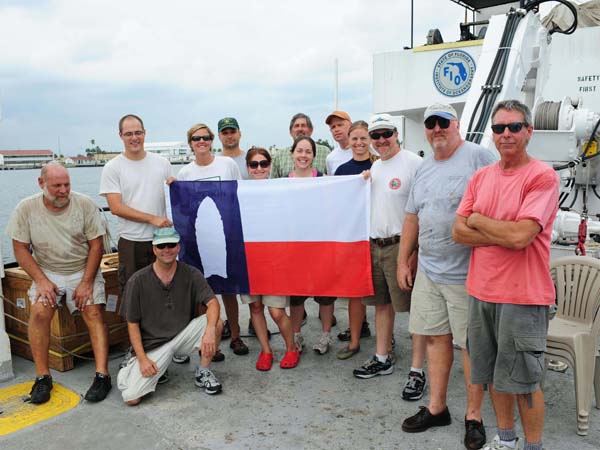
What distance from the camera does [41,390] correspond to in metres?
3.96

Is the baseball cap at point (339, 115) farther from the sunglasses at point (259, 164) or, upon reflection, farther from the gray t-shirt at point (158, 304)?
the gray t-shirt at point (158, 304)

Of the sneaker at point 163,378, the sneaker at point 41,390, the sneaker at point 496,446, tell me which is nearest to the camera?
the sneaker at point 496,446

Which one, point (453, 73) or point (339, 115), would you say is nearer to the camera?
point (339, 115)

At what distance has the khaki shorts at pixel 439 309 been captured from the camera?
10.6 feet

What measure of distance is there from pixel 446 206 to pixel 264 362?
2.14m

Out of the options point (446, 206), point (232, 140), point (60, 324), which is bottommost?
point (60, 324)

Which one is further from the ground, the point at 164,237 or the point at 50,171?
the point at 50,171

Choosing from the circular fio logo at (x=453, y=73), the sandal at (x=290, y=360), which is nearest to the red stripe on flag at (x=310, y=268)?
the sandal at (x=290, y=360)

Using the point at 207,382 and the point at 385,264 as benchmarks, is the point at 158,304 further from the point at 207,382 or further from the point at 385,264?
the point at 385,264

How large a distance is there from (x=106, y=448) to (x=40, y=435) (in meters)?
0.53

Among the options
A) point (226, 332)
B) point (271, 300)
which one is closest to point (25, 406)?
point (226, 332)

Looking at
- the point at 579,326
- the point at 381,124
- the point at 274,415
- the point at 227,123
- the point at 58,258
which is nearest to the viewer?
the point at 579,326

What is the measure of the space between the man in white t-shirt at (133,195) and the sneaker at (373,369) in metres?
1.94

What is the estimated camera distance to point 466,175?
316cm
